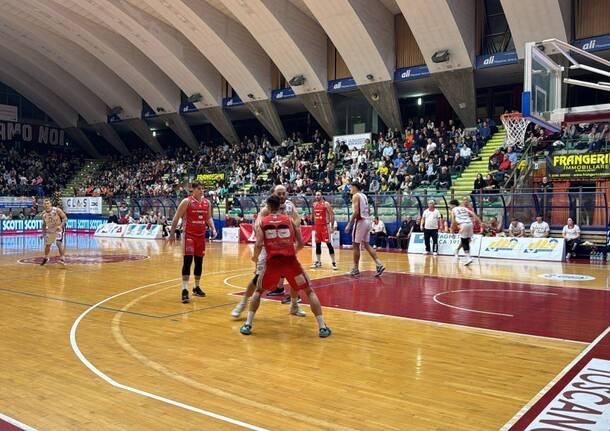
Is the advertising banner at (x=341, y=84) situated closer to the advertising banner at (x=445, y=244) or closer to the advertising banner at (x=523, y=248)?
the advertising banner at (x=445, y=244)

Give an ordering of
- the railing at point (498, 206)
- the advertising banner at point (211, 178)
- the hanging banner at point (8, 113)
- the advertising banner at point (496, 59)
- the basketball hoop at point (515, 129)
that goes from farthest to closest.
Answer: the hanging banner at point (8, 113) → the advertising banner at point (211, 178) → the advertising banner at point (496, 59) → the basketball hoop at point (515, 129) → the railing at point (498, 206)

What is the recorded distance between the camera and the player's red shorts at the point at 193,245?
362 inches

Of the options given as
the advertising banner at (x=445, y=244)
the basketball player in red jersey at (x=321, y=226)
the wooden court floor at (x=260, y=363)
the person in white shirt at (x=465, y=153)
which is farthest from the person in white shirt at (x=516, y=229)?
the wooden court floor at (x=260, y=363)

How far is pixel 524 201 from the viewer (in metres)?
18.9

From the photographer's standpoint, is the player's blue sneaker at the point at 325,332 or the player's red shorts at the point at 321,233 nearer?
the player's blue sneaker at the point at 325,332

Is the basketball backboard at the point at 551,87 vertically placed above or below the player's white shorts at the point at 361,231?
above

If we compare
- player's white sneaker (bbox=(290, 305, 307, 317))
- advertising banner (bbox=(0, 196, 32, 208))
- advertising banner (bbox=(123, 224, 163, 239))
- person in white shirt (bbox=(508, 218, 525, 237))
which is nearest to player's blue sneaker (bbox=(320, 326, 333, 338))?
player's white sneaker (bbox=(290, 305, 307, 317))

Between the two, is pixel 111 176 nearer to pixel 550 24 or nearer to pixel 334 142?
pixel 334 142

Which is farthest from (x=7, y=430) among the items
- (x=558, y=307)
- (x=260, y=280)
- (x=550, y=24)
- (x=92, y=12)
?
(x=92, y=12)

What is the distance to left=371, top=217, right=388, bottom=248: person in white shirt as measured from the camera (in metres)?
21.8

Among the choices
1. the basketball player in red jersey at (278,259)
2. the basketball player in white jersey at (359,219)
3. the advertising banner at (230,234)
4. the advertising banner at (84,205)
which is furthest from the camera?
the advertising banner at (84,205)

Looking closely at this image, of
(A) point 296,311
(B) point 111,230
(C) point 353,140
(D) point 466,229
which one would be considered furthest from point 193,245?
(C) point 353,140

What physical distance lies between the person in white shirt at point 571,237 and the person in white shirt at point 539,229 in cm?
56

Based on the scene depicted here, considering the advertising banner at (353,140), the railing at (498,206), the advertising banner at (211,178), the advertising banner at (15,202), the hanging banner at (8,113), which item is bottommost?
the railing at (498,206)
